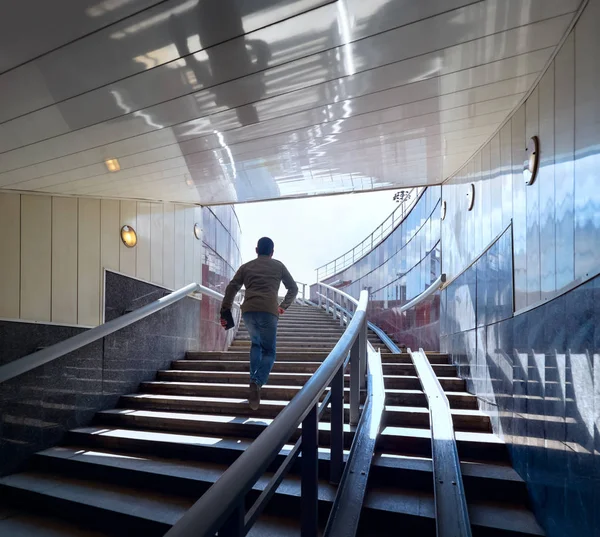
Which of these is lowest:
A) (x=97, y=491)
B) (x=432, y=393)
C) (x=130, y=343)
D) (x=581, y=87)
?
(x=97, y=491)

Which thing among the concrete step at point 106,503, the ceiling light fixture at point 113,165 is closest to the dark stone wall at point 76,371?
the concrete step at point 106,503

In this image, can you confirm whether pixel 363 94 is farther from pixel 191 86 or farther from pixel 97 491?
pixel 97 491

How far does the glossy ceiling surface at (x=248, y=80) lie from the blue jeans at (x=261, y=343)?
1.46 m

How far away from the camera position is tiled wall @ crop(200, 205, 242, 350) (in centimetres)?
688

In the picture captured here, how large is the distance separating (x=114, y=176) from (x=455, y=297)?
3714mm

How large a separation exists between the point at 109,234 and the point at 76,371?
4.88ft

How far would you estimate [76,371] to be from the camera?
388 centimetres

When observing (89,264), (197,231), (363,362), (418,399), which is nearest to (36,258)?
(89,264)

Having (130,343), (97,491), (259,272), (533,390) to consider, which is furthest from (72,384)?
(533,390)

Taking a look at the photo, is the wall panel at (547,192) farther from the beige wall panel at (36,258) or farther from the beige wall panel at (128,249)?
the beige wall panel at (128,249)

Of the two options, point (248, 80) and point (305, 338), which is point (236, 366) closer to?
point (305, 338)

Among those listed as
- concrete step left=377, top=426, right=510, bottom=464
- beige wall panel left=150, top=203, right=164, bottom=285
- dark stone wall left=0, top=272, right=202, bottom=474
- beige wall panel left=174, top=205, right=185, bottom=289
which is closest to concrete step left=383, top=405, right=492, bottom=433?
concrete step left=377, top=426, right=510, bottom=464

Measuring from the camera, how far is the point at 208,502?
1.11m

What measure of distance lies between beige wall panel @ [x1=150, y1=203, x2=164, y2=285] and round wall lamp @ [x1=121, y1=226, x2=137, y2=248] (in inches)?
15.9
